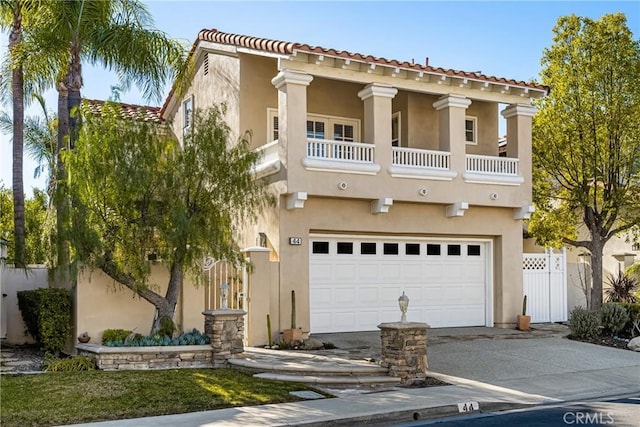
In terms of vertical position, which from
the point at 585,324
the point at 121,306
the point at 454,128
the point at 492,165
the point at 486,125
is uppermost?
the point at 486,125

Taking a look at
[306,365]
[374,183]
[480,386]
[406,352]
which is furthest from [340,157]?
[480,386]

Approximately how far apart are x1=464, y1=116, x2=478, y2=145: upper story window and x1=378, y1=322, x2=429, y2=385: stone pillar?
30.8ft

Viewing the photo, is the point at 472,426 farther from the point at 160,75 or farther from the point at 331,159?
the point at 160,75

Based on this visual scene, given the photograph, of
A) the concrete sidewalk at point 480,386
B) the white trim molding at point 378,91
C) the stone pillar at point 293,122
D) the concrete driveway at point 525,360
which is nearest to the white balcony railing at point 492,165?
the white trim molding at point 378,91

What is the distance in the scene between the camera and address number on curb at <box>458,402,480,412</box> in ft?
34.3

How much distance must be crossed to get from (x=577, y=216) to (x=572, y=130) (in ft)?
8.82

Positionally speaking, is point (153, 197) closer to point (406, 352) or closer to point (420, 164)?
point (406, 352)

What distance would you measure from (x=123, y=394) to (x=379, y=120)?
9.67 meters

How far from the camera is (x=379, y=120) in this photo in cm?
1742

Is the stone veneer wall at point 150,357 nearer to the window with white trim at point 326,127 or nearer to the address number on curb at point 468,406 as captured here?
the address number on curb at point 468,406

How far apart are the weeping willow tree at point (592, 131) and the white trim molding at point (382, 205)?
5934mm

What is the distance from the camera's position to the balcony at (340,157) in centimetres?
1657

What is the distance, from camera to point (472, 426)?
9438mm

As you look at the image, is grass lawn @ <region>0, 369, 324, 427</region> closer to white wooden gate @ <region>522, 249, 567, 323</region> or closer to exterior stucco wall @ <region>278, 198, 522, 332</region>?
exterior stucco wall @ <region>278, 198, 522, 332</region>
